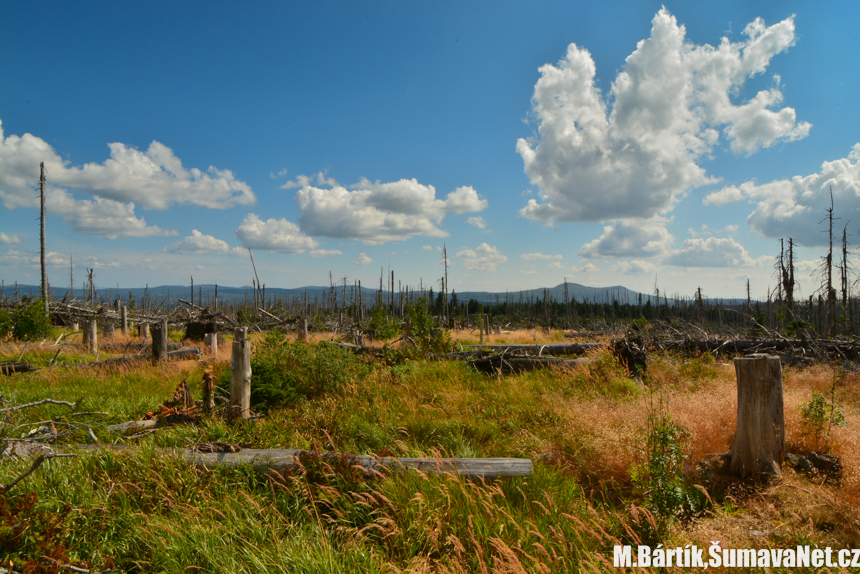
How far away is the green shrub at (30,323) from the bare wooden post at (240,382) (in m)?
16.5

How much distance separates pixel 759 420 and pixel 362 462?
178 inches

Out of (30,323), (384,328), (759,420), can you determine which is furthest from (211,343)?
(759,420)

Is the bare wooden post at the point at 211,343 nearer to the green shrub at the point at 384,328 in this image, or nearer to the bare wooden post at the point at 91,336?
the bare wooden post at the point at 91,336

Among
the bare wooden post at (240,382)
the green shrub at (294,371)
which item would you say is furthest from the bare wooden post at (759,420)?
the bare wooden post at (240,382)

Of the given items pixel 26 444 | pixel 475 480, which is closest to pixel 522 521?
pixel 475 480

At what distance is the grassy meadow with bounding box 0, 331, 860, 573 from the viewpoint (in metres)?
3.03

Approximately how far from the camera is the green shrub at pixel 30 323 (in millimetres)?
16328

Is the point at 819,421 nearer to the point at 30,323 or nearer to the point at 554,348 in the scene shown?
the point at 554,348

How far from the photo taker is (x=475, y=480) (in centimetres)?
398

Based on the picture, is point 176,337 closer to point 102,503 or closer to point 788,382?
point 102,503

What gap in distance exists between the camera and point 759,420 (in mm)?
4461

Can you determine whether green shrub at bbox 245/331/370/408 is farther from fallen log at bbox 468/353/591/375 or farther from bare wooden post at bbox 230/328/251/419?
fallen log at bbox 468/353/591/375

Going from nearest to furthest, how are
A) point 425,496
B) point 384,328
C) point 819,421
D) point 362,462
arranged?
point 425,496, point 362,462, point 819,421, point 384,328

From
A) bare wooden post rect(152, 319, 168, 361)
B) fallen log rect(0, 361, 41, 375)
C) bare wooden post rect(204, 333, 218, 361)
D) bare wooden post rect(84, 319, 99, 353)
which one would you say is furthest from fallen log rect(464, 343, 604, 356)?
bare wooden post rect(84, 319, 99, 353)
